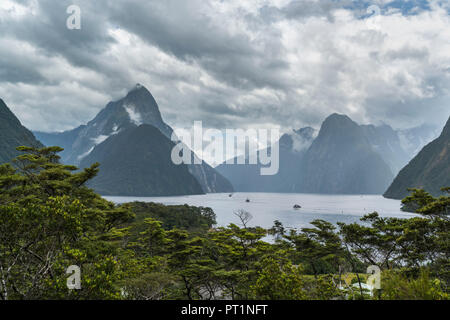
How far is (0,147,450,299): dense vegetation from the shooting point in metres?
7.38

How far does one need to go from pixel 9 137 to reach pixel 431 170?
169763 mm

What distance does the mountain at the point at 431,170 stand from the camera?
111744 mm

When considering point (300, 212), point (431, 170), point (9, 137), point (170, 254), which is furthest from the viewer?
point (431, 170)

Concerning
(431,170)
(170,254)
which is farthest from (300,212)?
(170,254)

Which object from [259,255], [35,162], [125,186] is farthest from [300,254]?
[125,186]

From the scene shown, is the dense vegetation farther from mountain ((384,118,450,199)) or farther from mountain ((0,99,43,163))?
mountain ((384,118,450,199))

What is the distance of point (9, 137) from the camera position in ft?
318

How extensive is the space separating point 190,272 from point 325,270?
23.4 meters

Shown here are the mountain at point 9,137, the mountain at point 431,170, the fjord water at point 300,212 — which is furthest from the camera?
the mountain at point 431,170

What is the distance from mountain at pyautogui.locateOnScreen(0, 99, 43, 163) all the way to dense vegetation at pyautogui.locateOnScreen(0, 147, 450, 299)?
86.1 metres

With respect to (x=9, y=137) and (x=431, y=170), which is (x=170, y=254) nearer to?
(x=9, y=137)

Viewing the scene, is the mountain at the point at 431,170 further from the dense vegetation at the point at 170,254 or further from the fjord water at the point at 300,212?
the dense vegetation at the point at 170,254

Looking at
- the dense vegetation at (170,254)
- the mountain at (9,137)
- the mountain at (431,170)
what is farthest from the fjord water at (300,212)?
the mountain at (9,137)

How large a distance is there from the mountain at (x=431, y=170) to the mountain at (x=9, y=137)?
149 meters
